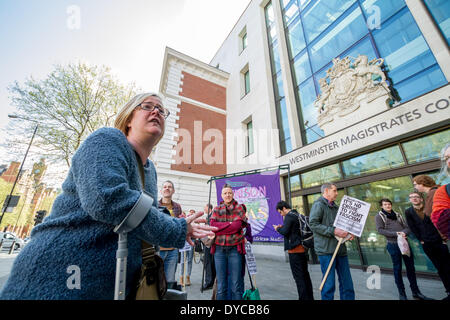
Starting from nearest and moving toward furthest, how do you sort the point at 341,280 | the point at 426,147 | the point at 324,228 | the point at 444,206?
1. the point at 444,206
2. the point at 341,280
3. the point at 324,228
4. the point at 426,147

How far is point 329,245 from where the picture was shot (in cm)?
323

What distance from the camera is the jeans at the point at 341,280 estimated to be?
298 centimetres

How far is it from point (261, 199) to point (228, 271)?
382cm

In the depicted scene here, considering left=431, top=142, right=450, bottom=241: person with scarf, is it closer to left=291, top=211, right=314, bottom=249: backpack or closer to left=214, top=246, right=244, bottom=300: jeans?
left=291, top=211, right=314, bottom=249: backpack

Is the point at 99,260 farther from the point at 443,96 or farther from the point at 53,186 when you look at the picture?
the point at 53,186

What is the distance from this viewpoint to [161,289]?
3.14 ft

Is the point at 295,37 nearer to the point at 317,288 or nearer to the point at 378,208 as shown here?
the point at 378,208

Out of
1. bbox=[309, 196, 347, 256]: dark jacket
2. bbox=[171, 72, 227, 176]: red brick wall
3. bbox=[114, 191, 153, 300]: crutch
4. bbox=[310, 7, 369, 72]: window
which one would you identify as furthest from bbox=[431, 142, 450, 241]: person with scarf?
bbox=[171, 72, 227, 176]: red brick wall

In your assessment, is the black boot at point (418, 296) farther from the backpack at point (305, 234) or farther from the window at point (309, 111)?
the window at point (309, 111)

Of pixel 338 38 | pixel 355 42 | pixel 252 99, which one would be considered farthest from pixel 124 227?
pixel 252 99

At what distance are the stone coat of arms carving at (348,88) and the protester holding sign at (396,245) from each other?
145 inches

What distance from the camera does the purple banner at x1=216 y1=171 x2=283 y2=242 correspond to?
6539 millimetres

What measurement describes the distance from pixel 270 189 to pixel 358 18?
7724mm

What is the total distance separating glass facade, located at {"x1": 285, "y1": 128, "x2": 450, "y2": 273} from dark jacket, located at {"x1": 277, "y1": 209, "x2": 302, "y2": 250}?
3.77 metres
